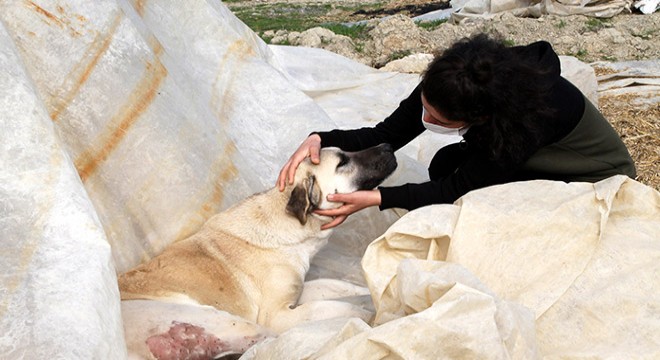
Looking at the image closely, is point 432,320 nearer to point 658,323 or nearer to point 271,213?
point 658,323

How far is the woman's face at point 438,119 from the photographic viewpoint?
378cm

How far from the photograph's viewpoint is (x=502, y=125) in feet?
12.0

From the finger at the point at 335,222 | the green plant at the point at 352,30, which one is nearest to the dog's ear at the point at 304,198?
the finger at the point at 335,222

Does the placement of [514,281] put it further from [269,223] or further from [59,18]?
[59,18]

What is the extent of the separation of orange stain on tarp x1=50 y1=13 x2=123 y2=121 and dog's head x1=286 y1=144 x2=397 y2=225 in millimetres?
1161

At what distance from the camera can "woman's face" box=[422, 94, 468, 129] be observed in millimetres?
3775

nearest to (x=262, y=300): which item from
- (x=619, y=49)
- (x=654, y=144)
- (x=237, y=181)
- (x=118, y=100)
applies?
(x=237, y=181)

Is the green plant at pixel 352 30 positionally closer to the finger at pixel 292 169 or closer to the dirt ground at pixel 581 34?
the dirt ground at pixel 581 34

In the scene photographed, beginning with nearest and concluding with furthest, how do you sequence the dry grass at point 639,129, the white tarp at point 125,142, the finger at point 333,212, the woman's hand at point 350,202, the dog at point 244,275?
the white tarp at point 125,142, the dog at point 244,275, the woman's hand at point 350,202, the finger at point 333,212, the dry grass at point 639,129

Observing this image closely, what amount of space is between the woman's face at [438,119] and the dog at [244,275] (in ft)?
2.07

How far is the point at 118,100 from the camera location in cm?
408

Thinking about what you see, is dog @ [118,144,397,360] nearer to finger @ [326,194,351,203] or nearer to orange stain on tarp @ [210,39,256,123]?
finger @ [326,194,351,203]

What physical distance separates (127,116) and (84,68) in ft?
1.03

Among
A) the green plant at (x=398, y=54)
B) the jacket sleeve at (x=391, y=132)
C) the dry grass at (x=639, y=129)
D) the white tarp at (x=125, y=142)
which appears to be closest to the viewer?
the white tarp at (x=125, y=142)
